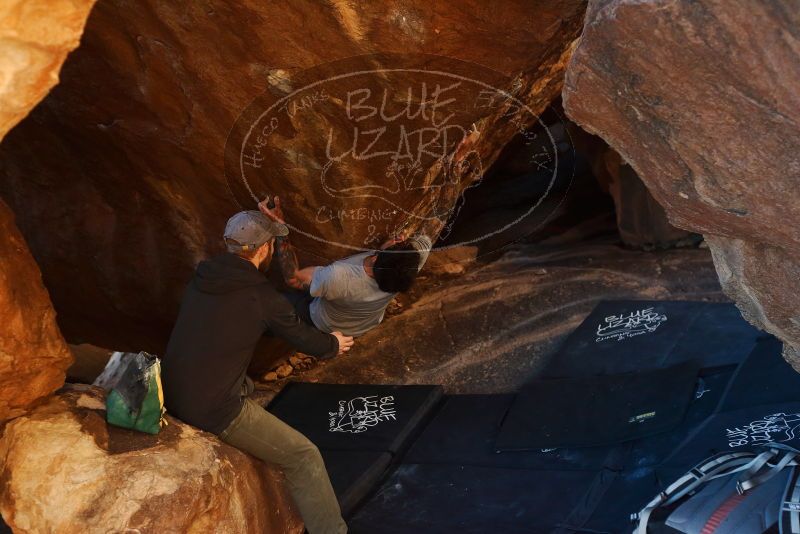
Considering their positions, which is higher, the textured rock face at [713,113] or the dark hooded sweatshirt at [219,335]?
the textured rock face at [713,113]

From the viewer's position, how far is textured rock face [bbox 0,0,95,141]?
2.12 meters

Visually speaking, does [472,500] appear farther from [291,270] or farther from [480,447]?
[291,270]

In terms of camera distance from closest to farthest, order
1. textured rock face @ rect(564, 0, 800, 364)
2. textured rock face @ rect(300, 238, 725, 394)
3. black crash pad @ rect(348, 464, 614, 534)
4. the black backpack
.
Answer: textured rock face @ rect(564, 0, 800, 364) → the black backpack → black crash pad @ rect(348, 464, 614, 534) → textured rock face @ rect(300, 238, 725, 394)

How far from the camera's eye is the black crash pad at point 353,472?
3488 mm

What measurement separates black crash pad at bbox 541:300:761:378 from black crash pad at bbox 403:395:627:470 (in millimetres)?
376

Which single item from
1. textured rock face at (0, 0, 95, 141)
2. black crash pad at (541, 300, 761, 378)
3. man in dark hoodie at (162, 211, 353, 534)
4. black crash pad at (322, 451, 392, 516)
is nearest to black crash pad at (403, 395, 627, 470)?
black crash pad at (322, 451, 392, 516)

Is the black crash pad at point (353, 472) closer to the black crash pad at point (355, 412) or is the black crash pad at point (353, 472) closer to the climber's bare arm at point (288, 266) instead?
the black crash pad at point (355, 412)

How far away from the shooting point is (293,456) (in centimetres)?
302

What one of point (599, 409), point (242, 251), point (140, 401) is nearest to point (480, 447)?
point (599, 409)

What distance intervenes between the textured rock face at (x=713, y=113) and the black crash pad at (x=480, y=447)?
1070 mm

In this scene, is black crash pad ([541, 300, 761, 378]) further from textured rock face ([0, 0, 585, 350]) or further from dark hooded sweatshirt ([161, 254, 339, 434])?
dark hooded sweatshirt ([161, 254, 339, 434])

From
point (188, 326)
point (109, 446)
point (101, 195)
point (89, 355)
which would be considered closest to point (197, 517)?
point (109, 446)

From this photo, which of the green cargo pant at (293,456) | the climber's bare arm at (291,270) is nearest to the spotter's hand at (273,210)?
the climber's bare arm at (291,270)

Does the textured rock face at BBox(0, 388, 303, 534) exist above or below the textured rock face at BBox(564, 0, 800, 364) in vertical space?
below
